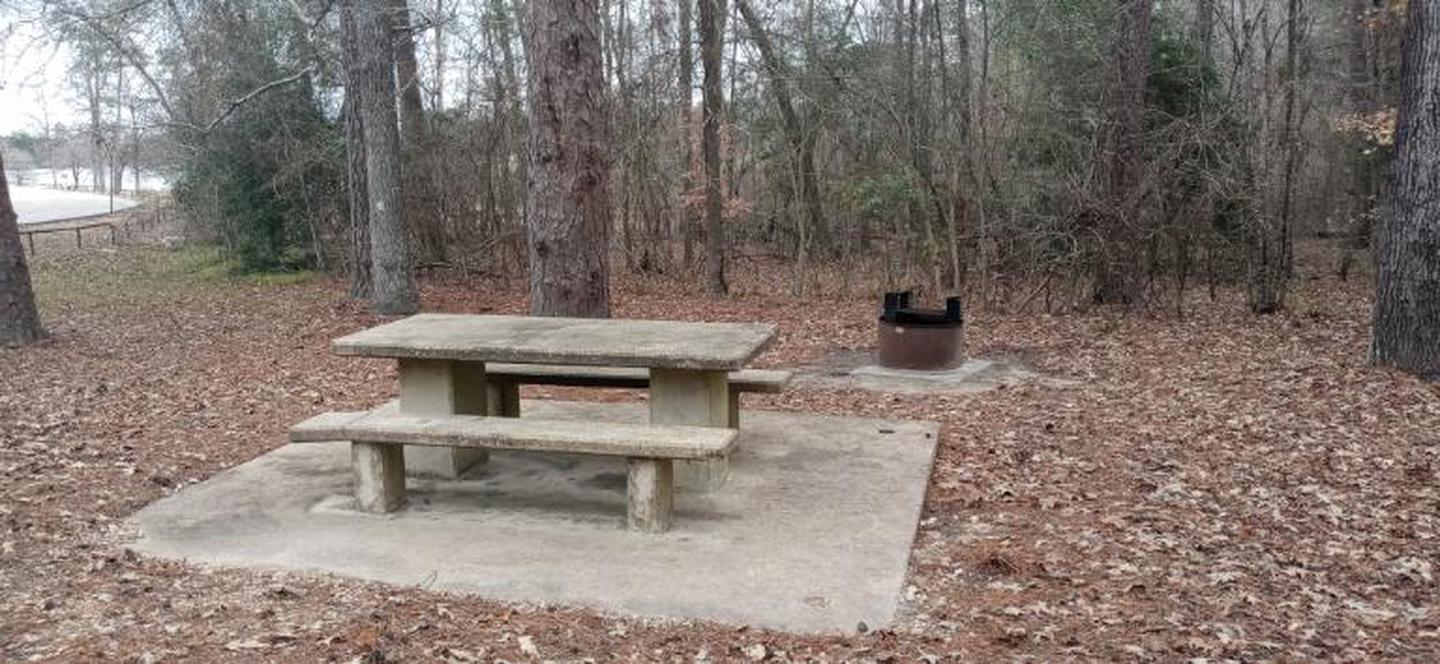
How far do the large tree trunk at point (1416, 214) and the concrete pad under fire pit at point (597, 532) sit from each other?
13.5ft

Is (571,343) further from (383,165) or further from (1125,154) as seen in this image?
(1125,154)

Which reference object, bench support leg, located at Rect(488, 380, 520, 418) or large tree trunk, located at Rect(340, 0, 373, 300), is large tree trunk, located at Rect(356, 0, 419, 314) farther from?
bench support leg, located at Rect(488, 380, 520, 418)

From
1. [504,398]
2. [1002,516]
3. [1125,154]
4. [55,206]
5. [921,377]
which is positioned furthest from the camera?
[55,206]

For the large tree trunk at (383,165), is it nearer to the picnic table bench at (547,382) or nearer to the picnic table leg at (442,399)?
the picnic table bench at (547,382)

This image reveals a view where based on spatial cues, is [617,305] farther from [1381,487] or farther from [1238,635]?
[1238,635]

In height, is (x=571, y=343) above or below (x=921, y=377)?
above

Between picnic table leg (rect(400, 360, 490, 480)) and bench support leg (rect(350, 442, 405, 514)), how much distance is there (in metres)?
0.40

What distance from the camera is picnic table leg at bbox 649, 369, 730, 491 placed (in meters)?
5.03

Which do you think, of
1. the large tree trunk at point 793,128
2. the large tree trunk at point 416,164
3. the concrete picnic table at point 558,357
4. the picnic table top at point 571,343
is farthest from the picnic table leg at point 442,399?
the large tree trunk at point 416,164

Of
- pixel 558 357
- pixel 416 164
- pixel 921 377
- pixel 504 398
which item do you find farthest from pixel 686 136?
pixel 558 357

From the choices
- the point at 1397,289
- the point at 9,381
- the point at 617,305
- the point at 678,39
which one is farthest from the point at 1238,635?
the point at 678,39

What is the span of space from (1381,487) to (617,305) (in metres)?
9.54

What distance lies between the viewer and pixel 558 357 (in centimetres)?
482

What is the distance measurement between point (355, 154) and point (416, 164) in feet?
6.95
